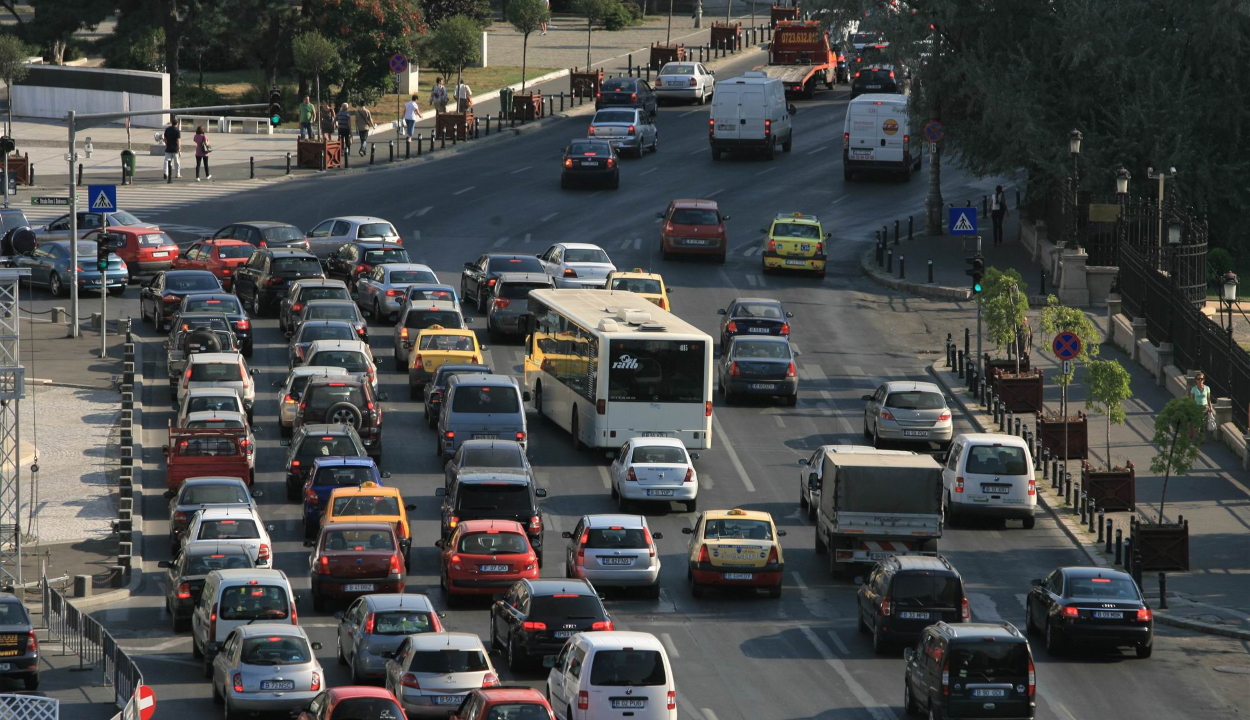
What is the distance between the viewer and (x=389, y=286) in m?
52.0

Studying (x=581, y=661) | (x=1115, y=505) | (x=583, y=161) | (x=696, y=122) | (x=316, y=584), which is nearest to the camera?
(x=581, y=661)

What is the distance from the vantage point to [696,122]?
82.6 meters

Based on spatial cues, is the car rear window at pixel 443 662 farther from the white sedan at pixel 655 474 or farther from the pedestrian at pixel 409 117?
the pedestrian at pixel 409 117

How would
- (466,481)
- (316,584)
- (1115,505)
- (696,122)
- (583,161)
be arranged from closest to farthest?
(316,584), (466,481), (1115,505), (583,161), (696,122)

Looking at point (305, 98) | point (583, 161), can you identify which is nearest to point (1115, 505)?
point (583, 161)

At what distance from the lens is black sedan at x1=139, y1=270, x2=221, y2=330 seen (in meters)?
50.6

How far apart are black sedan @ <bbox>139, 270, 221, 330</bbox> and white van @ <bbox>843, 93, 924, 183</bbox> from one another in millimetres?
26115

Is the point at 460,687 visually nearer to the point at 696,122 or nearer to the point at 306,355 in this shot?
the point at 306,355

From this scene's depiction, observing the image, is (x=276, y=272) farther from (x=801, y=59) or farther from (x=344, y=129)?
(x=801, y=59)

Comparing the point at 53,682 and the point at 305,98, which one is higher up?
the point at 305,98

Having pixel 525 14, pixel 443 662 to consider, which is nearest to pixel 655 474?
pixel 443 662

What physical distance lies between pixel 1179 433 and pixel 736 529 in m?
8.32

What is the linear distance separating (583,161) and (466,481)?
3520 centimetres

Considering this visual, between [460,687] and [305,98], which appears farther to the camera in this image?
[305,98]
